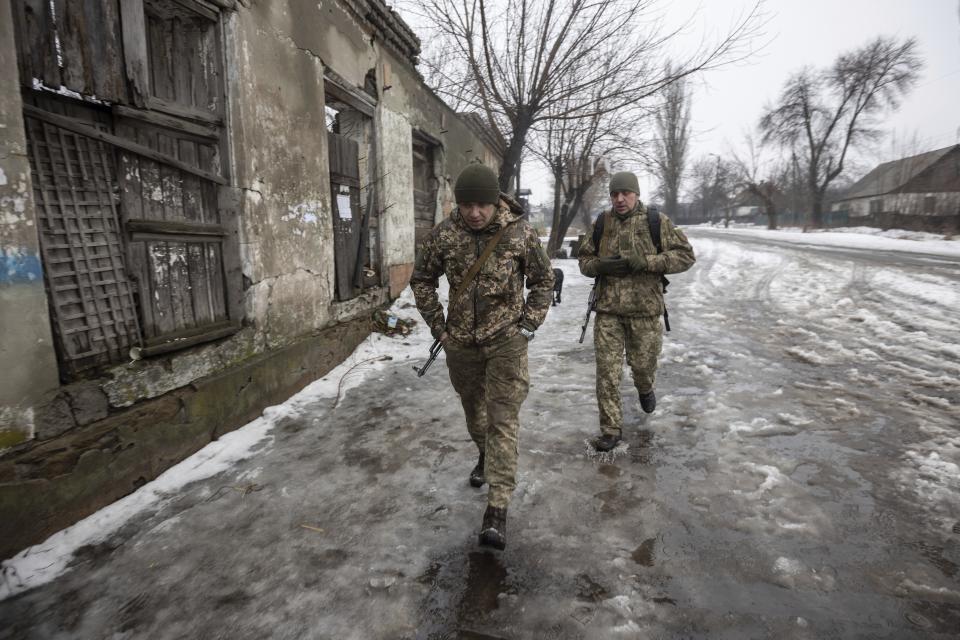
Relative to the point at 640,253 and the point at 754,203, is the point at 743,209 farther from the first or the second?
the point at 640,253

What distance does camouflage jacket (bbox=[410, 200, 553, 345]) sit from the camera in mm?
2545

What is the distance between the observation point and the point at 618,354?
3.53 meters

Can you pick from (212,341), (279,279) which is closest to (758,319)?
(279,279)

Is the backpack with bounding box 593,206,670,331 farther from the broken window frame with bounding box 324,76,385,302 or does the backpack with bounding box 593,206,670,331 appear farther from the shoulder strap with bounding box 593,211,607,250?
the broken window frame with bounding box 324,76,385,302

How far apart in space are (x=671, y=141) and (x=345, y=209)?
1234 centimetres

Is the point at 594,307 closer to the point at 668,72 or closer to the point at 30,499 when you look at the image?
the point at 30,499

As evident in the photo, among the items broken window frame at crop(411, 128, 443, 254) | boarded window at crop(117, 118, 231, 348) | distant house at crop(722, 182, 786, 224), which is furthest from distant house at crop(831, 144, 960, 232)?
boarded window at crop(117, 118, 231, 348)

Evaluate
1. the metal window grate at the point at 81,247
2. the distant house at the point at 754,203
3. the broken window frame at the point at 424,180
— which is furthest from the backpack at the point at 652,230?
the distant house at the point at 754,203

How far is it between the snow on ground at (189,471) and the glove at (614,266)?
7.94 feet

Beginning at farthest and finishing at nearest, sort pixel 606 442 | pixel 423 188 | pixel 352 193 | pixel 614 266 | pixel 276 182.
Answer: pixel 423 188 → pixel 352 193 → pixel 276 182 → pixel 614 266 → pixel 606 442

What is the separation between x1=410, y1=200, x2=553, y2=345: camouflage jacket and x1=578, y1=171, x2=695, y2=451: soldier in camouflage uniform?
1036 millimetres

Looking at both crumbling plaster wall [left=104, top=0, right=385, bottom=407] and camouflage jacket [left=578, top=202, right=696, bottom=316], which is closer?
camouflage jacket [left=578, top=202, right=696, bottom=316]

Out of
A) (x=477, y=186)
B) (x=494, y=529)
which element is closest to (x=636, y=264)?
(x=477, y=186)

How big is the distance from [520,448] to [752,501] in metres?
1.41
